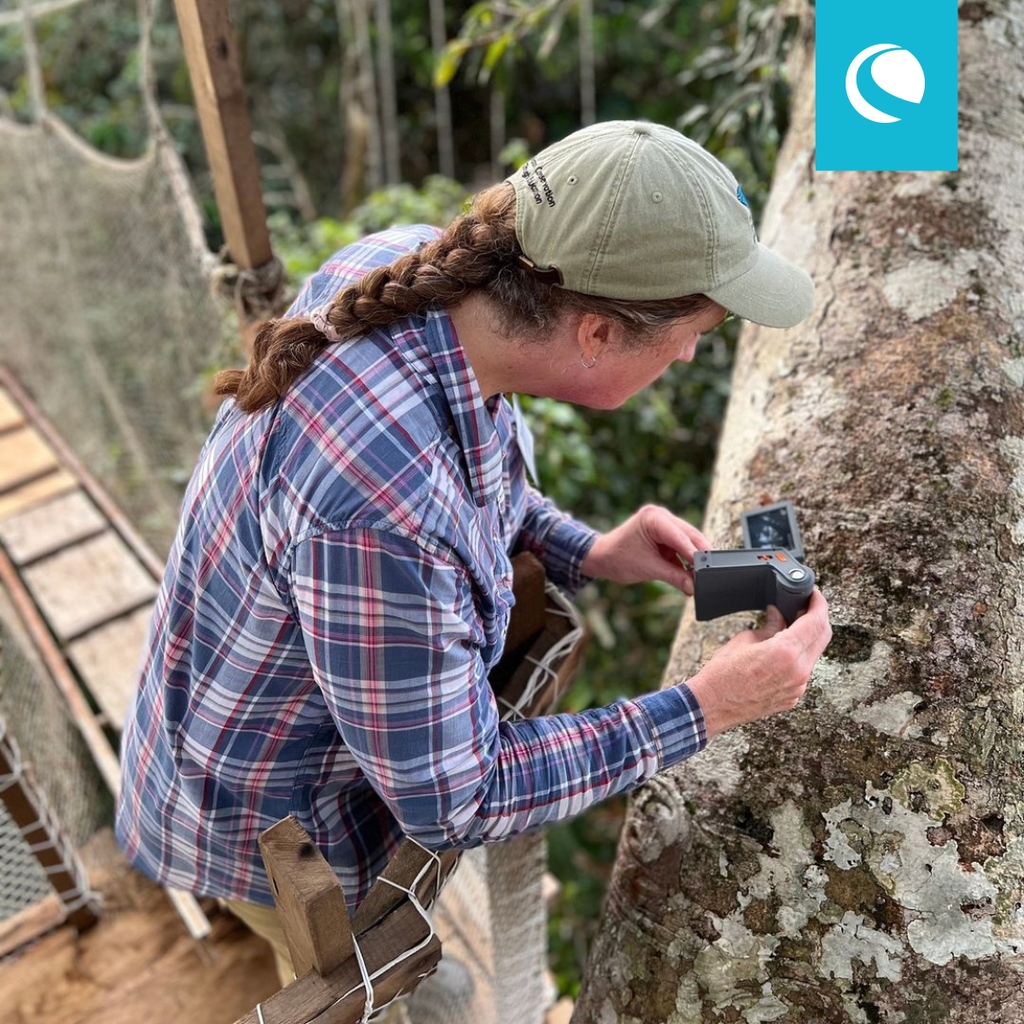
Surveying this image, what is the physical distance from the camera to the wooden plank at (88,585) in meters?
2.34

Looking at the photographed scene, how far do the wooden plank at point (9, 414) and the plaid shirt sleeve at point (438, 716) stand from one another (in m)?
2.70

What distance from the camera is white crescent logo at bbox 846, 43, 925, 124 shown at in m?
1.32

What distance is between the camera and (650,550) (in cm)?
125

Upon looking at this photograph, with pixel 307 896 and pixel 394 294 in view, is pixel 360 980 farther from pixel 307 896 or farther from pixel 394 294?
pixel 394 294

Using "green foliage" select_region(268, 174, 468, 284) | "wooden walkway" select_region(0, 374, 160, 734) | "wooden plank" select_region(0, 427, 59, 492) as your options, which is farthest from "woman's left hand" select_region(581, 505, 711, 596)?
"wooden plank" select_region(0, 427, 59, 492)

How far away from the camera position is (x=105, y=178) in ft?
8.27

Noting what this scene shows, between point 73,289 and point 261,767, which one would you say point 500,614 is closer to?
point 261,767

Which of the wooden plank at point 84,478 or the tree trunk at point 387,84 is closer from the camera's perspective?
the wooden plank at point 84,478

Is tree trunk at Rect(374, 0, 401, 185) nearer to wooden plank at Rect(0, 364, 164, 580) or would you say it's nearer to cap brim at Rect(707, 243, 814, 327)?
wooden plank at Rect(0, 364, 164, 580)

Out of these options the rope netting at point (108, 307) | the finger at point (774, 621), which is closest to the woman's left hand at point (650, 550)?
the finger at point (774, 621)

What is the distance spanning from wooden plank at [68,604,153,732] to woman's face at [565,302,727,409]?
1.43m

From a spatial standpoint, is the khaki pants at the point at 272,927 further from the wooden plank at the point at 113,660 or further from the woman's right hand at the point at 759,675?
the wooden plank at the point at 113,660

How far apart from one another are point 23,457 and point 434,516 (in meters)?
2.53

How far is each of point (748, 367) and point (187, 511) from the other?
926 millimetres
